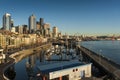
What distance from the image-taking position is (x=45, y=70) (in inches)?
1487

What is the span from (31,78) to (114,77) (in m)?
20.1

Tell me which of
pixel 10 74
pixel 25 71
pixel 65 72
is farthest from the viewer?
pixel 25 71

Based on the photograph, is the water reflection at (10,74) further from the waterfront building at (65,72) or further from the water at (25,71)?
the waterfront building at (65,72)

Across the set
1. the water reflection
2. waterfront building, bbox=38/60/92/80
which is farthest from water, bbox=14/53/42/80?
waterfront building, bbox=38/60/92/80

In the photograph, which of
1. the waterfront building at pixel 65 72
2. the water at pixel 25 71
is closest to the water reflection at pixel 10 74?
the water at pixel 25 71

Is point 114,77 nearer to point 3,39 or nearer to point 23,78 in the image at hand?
point 23,78

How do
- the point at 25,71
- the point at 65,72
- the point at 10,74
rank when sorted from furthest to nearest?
1. the point at 25,71
2. the point at 10,74
3. the point at 65,72

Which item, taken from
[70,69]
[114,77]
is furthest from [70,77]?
[114,77]

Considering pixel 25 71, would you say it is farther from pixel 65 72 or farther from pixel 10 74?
pixel 65 72

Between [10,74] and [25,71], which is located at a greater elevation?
[10,74]

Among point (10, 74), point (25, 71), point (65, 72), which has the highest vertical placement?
point (65, 72)

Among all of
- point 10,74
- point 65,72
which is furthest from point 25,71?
point 65,72

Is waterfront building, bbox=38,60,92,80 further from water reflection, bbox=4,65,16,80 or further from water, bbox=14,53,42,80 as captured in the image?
water reflection, bbox=4,65,16,80

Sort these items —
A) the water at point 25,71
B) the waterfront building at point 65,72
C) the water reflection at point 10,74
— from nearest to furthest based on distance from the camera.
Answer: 1. the waterfront building at point 65,72
2. the water reflection at point 10,74
3. the water at point 25,71
